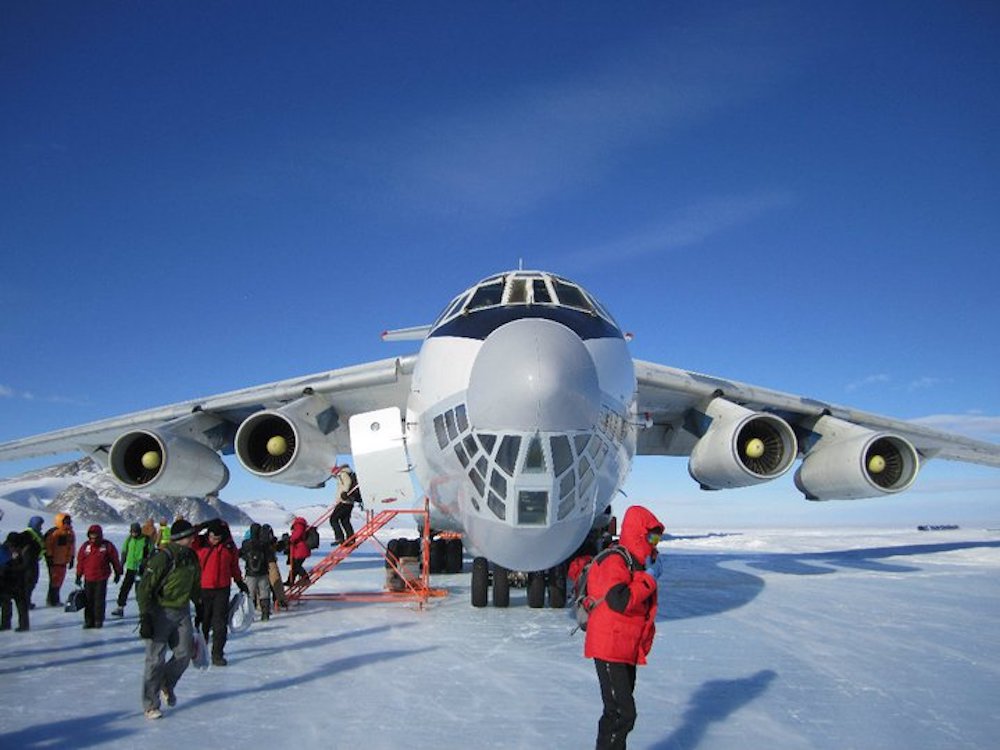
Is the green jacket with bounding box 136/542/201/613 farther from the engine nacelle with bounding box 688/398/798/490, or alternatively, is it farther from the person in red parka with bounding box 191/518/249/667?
the engine nacelle with bounding box 688/398/798/490

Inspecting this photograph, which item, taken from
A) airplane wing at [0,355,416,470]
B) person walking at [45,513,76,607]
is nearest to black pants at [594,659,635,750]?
airplane wing at [0,355,416,470]

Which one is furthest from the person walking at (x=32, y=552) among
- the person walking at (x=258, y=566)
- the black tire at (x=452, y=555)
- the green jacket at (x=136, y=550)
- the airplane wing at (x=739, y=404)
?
the black tire at (x=452, y=555)

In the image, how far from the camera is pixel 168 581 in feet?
15.2

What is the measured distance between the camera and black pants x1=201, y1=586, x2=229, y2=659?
6.02m

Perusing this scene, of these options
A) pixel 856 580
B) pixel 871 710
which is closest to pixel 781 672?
pixel 871 710

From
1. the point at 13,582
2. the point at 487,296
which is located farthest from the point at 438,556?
the point at 487,296

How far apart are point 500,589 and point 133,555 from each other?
5.11 meters

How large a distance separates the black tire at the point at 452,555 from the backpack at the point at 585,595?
11844 mm

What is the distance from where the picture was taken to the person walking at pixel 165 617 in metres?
4.44

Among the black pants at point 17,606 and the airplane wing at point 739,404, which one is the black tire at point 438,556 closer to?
the airplane wing at point 739,404

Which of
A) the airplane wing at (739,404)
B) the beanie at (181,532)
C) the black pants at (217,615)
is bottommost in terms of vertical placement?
the black pants at (217,615)

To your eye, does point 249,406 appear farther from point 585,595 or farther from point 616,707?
point 616,707

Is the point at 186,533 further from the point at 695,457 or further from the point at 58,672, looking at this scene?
the point at 695,457

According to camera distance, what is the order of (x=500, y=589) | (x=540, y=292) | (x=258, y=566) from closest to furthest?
(x=540, y=292)
(x=258, y=566)
(x=500, y=589)
